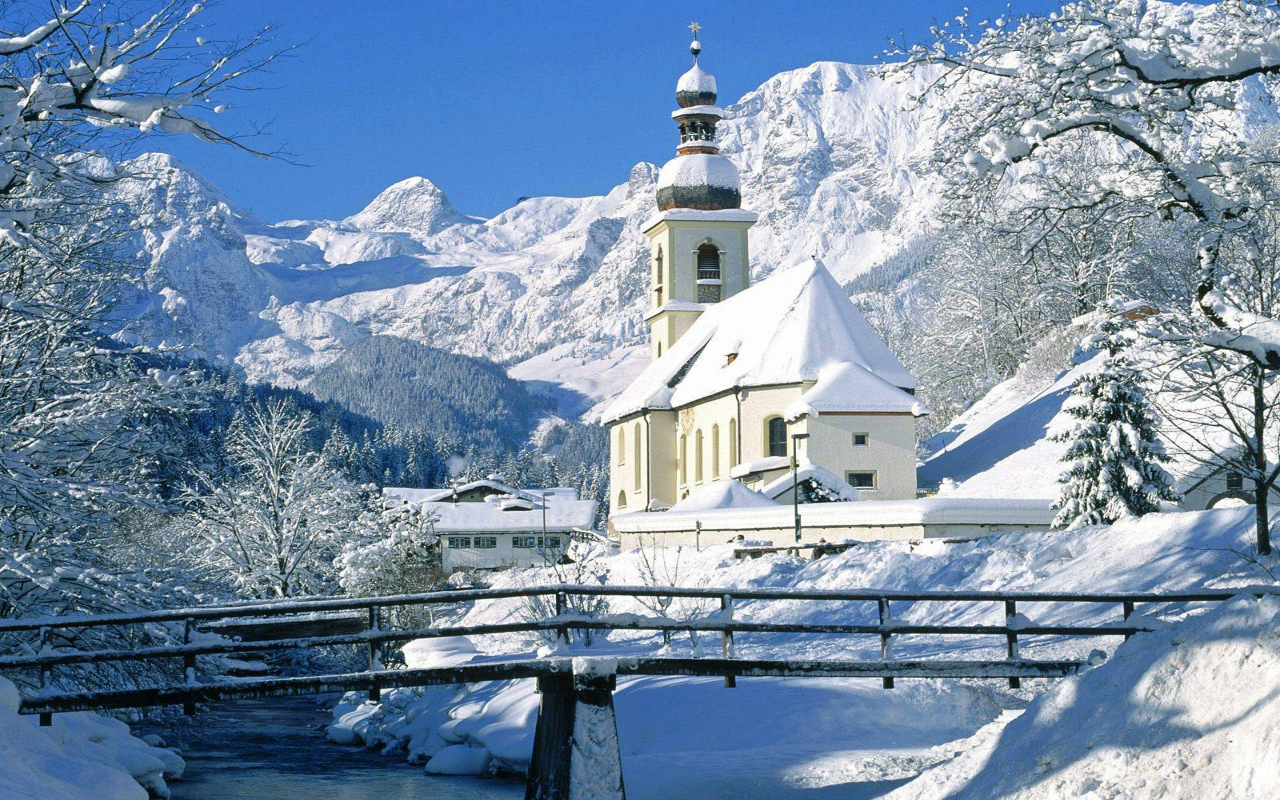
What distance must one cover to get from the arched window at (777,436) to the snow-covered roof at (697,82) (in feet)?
76.2

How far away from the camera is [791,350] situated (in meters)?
51.0

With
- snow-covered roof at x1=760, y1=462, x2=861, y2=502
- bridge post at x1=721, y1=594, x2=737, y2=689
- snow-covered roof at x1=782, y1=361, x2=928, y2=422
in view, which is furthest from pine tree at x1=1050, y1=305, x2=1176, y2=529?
bridge post at x1=721, y1=594, x2=737, y2=689

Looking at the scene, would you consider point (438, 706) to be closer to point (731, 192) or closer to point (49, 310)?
point (49, 310)

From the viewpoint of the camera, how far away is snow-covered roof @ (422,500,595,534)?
8031cm

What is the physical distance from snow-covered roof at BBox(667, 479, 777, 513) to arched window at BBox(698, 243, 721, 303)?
20.7 meters

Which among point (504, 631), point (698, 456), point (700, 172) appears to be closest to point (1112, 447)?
point (504, 631)

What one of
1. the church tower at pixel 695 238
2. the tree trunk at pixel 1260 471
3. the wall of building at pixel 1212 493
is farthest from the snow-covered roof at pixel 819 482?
the church tower at pixel 695 238

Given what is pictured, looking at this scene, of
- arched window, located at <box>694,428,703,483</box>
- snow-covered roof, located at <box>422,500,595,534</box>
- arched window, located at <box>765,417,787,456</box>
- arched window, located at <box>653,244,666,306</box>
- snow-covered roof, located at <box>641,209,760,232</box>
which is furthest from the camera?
snow-covered roof, located at <box>422,500,595,534</box>

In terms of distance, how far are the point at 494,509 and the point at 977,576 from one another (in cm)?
5863

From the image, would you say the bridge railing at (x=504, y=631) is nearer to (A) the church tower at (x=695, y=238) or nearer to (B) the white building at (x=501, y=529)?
(A) the church tower at (x=695, y=238)

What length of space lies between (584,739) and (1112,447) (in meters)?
19.3

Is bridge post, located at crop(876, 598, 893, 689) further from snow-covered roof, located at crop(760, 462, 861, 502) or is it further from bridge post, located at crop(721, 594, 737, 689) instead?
snow-covered roof, located at crop(760, 462, 861, 502)

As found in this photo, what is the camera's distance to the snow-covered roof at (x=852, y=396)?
47.0 metres

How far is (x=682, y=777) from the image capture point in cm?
1684
